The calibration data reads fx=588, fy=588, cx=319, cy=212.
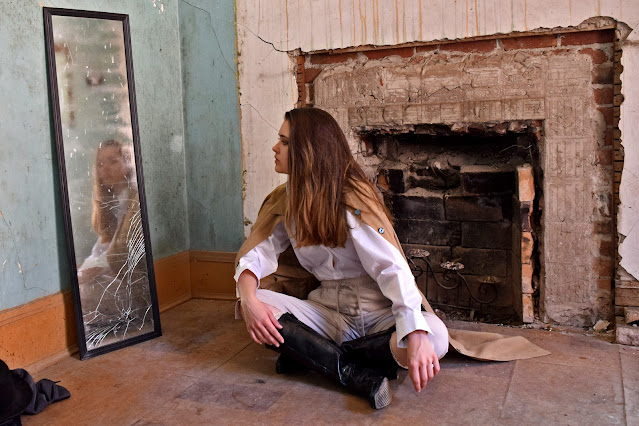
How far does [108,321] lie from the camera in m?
3.10

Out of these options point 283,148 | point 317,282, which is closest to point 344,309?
point 317,282

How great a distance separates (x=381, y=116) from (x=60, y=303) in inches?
79.2

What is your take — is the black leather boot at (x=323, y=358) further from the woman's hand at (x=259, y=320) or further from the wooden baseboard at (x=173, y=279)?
the wooden baseboard at (x=173, y=279)

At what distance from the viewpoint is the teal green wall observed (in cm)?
373

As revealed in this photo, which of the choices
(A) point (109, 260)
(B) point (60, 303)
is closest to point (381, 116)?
(A) point (109, 260)

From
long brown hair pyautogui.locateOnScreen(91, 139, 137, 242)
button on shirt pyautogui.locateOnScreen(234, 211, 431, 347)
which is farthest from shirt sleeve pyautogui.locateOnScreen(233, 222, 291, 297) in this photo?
long brown hair pyautogui.locateOnScreen(91, 139, 137, 242)

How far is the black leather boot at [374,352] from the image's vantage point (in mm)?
2490

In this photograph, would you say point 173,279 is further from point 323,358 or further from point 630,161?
point 630,161

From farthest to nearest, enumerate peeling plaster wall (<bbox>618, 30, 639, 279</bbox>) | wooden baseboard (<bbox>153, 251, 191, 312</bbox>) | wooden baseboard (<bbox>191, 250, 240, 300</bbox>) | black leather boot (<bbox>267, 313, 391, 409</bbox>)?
wooden baseboard (<bbox>191, 250, 240, 300</bbox>) < wooden baseboard (<bbox>153, 251, 191, 312</bbox>) < peeling plaster wall (<bbox>618, 30, 639, 279</bbox>) < black leather boot (<bbox>267, 313, 391, 409</bbox>)

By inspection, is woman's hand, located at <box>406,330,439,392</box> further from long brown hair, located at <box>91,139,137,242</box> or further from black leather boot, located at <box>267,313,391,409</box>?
long brown hair, located at <box>91,139,137,242</box>

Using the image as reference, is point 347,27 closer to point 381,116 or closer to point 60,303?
point 381,116

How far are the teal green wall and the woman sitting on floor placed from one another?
114cm

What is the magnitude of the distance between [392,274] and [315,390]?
62 cm

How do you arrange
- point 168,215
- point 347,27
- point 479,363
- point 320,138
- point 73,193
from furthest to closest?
1. point 168,215
2. point 347,27
3. point 73,193
4. point 479,363
5. point 320,138
